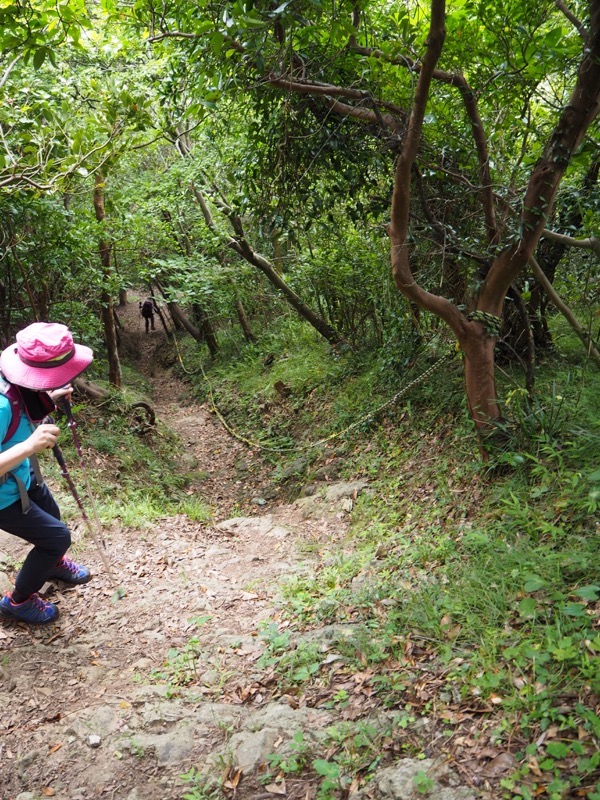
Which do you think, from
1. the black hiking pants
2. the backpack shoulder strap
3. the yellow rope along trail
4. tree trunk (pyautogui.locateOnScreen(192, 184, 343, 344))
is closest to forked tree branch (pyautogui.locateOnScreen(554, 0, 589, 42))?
the yellow rope along trail

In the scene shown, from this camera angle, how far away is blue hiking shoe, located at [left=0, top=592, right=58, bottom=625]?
4105mm

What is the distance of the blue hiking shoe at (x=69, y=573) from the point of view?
470 centimetres

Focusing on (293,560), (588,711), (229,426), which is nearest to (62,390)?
(293,560)

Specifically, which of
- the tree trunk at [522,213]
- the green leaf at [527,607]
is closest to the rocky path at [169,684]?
the green leaf at [527,607]

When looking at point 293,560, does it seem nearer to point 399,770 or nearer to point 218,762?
point 218,762

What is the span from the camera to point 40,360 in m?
3.47

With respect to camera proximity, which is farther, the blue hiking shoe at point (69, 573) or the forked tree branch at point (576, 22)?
the blue hiking shoe at point (69, 573)

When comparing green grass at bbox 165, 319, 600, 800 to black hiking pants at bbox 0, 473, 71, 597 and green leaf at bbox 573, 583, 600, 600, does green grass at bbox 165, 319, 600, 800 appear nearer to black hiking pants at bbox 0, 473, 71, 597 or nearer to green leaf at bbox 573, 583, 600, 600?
green leaf at bbox 573, 583, 600, 600

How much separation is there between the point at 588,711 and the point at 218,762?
1.90 metres

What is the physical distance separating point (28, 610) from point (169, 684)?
1.34 m

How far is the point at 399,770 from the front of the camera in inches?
98.0

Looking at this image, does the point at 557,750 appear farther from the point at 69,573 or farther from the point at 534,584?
the point at 69,573

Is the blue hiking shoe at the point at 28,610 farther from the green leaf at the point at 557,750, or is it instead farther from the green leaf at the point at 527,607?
the green leaf at the point at 557,750

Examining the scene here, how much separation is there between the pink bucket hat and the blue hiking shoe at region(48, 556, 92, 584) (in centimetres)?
204
